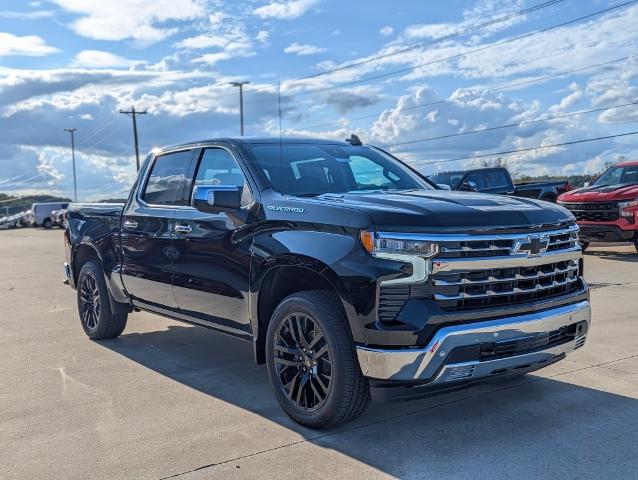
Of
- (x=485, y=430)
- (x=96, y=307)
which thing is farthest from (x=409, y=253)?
(x=96, y=307)

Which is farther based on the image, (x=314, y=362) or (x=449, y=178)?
(x=449, y=178)

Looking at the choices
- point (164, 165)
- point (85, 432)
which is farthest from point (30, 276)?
point (85, 432)

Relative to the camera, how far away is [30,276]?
13.5 meters

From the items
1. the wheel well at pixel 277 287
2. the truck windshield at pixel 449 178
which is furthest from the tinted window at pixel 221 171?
the truck windshield at pixel 449 178

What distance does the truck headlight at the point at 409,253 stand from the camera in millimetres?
3789

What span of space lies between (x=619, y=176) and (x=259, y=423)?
39.9 ft

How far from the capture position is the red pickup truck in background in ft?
42.7

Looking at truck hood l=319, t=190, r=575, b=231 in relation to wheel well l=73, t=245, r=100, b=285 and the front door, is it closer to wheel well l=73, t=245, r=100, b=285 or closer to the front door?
the front door

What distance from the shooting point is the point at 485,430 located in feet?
13.9

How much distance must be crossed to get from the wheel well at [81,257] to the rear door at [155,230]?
36.2 inches

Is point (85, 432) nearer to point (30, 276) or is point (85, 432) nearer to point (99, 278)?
point (99, 278)

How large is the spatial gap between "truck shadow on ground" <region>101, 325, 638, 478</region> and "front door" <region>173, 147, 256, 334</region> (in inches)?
24.7

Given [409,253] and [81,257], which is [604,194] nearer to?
[81,257]

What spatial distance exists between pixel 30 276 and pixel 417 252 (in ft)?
37.5
